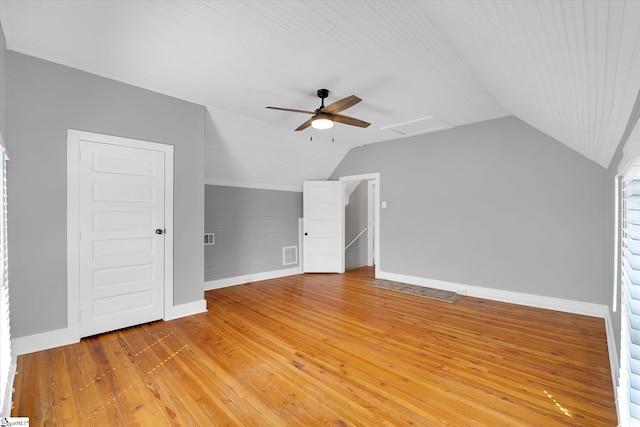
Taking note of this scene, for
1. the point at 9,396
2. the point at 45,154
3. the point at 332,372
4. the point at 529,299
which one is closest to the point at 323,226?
the point at 529,299

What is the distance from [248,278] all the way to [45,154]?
3.39 m

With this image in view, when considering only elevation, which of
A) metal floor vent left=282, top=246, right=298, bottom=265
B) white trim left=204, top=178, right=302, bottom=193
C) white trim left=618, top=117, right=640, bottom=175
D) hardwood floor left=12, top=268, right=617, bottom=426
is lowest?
hardwood floor left=12, top=268, right=617, bottom=426

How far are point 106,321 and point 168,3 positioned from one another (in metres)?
3.06

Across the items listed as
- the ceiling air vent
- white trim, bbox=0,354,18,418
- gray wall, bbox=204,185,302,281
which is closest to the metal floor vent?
gray wall, bbox=204,185,302,281

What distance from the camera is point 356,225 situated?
6926 mm

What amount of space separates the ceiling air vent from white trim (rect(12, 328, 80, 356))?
473 cm

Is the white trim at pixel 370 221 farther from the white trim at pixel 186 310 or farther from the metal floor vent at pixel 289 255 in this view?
the white trim at pixel 186 310

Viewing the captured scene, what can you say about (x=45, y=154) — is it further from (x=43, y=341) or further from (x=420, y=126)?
(x=420, y=126)

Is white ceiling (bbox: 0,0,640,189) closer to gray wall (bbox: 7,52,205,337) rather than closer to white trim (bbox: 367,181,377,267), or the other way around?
gray wall (bbox: 7,52,205,337)

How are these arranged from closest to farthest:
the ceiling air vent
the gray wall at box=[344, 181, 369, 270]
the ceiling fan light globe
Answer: the ceiling fan light globe, the ceiling air vent, the gray wall at box=[344, 181, 369, 270]

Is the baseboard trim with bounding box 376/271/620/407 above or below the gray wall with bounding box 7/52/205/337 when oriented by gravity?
below

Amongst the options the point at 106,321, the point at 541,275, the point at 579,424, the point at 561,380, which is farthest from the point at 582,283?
the point at 106,321

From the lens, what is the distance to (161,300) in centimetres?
342

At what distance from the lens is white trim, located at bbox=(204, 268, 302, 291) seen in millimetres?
4848
